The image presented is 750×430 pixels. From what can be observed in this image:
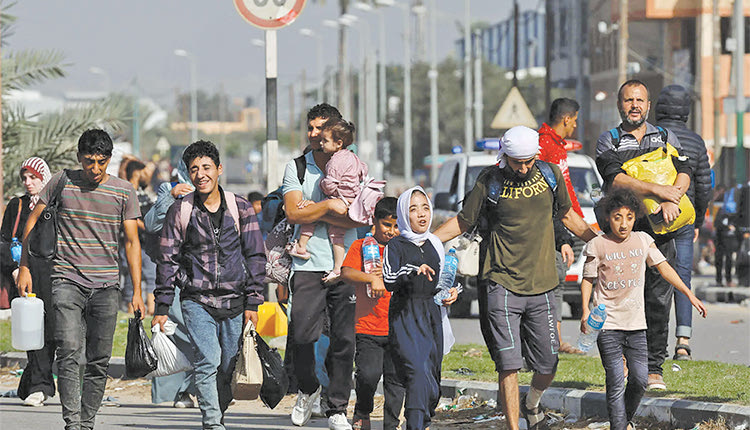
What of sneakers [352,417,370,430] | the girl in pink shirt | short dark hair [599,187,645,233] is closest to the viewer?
short dark hair [599,187,645,233]

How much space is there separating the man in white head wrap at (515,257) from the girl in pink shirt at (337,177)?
90cm

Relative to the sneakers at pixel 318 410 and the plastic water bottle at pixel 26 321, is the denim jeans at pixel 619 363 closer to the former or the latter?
the sneakers at pixel 318 410

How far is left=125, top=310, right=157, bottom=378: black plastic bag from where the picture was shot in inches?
320

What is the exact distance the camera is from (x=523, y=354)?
816 cm

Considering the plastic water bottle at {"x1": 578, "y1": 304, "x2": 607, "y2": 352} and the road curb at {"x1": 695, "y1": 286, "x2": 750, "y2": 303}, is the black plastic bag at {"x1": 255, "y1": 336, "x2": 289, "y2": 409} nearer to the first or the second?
the plastic water bottle at {"x1": 578, "y1": 304, "x2": 607, "y2": 352}

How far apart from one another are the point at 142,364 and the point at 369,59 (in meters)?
62.2

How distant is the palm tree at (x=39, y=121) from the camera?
17.2m

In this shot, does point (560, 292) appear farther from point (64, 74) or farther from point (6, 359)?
point (64, 74)

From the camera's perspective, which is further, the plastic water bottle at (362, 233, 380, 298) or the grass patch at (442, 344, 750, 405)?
the grass patch at (442, 344, 750, 405)

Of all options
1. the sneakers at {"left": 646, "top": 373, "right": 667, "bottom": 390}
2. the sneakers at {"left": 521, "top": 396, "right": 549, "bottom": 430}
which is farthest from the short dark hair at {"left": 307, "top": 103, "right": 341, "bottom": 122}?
the sneakers at {"left": 646, "top": 373, "right": 667, "bottom": 390}

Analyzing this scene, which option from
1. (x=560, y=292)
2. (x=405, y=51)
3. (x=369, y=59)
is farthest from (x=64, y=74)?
(x=369, y=59)

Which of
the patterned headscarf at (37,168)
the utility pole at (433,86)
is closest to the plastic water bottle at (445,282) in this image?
the patterned headscarf at (37,168)

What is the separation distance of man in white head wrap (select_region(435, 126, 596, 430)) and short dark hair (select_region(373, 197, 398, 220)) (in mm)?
314

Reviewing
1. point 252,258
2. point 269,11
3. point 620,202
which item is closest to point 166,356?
point 252,258
